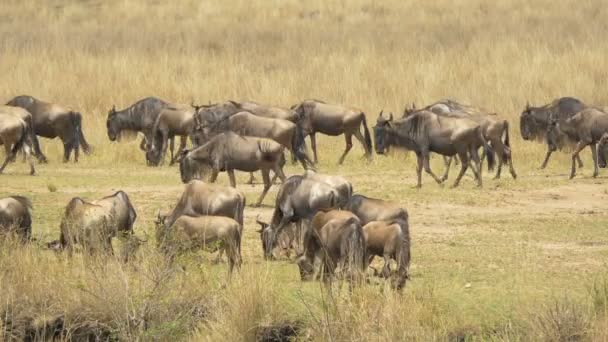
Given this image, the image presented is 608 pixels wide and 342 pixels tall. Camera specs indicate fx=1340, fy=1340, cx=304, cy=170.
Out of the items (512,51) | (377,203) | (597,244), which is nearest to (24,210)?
(377,203)

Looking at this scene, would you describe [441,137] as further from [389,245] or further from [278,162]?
[389,245]

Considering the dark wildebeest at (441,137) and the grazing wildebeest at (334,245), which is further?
the dark wildebeest at (441,137)

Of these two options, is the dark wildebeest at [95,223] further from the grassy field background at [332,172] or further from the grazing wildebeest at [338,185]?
the grazing wildebeest at [338,185]

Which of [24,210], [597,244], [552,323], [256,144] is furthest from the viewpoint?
[256,144]

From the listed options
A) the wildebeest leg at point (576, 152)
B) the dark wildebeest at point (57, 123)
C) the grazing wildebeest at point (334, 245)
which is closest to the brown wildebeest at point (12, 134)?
the dark wildebeest at point (57, 123)

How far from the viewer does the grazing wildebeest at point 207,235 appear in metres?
10.6

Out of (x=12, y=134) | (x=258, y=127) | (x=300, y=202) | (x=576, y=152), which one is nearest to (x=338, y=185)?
(x=300, y=202)

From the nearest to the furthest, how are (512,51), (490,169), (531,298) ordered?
(531,298) < (490,169) < (512,51)

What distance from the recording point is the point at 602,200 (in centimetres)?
1694

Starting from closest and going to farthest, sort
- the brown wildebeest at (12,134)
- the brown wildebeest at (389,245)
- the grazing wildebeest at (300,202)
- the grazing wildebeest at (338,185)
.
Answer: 1. the brown wildebeest at (389,245)
2. the grazing wildebeest at (300,202)
3. the grazing wildebeest at (338,185)
4. the brown wildebeest at (12,134)

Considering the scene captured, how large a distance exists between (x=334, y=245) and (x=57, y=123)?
11.7m

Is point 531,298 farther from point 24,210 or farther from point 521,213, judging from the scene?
point 521,213

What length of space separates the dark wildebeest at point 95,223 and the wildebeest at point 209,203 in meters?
0.40

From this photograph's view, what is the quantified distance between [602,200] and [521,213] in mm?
1847
